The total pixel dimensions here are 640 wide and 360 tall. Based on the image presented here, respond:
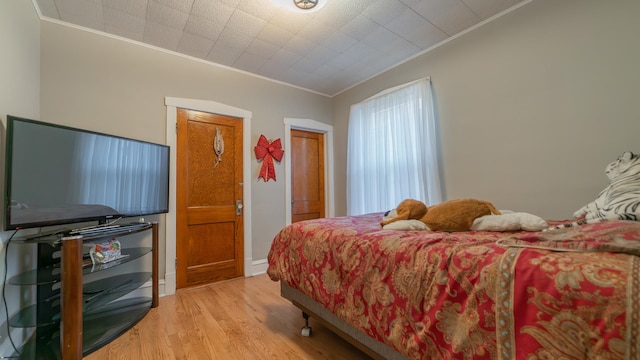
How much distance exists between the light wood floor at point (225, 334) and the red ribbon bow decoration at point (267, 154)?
5.06 ft

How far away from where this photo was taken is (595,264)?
717mm

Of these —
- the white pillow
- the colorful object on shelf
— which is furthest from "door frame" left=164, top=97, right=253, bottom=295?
the white pillow

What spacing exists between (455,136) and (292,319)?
2404 mm

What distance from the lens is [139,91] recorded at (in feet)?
8.47

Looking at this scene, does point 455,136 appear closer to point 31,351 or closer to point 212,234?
point 212,234

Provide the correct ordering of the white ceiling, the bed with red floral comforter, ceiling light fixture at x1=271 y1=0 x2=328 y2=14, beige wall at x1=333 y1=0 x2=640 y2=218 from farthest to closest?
the white ceiling < ceiling light fixture at x1=271 y1=0 x2=328 y2=14 < beige wall at x1=333 y1=0 x2=640 y2=218 < the bed with red floral comforter

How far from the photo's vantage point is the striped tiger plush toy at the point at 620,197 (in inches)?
47.4

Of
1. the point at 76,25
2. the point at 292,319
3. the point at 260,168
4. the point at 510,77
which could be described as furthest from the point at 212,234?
the point at 510,77

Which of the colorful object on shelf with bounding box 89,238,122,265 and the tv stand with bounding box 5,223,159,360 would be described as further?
the colorful object on shelf with bounding box 89,238,122,265

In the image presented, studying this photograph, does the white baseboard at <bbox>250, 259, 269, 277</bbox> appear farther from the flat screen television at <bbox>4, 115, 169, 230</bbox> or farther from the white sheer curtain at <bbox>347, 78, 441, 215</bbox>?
the white sheer curtain at <bbox>347, 78, 441, 215</bbox>

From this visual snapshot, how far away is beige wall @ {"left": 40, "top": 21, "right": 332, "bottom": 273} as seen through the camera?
2.22 m

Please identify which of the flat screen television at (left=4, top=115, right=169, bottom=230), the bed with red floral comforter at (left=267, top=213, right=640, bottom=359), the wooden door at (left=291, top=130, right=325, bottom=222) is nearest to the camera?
the bed with red floral comforter at (left=267, top=213, right=640, bottom=359)

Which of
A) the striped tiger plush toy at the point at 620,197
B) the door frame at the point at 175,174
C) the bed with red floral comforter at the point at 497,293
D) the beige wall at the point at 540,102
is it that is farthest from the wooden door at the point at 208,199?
the striped tiger plush toy at the point at 620,197

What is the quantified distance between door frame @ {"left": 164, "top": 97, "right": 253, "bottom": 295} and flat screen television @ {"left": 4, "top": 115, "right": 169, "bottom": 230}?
20 cm
